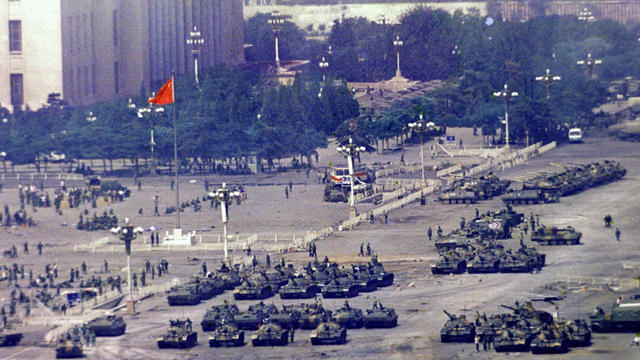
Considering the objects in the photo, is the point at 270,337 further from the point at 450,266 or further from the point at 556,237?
the point at 556,237

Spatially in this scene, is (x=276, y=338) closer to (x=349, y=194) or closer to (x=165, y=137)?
(x=349, y=194)

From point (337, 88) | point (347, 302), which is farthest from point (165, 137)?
point (347, 302)

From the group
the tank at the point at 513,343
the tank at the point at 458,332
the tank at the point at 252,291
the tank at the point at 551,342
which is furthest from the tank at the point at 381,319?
the tank at the point at 252,291

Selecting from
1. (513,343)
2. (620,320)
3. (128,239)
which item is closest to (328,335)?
(513,343)

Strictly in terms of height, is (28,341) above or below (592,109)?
below

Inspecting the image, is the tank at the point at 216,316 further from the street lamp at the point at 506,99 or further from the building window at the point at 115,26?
the building window at the point at 115,26

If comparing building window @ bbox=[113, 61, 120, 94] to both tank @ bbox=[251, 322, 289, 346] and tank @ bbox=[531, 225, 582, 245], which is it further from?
tank @ bbox=[251, 322, 289, 346]
